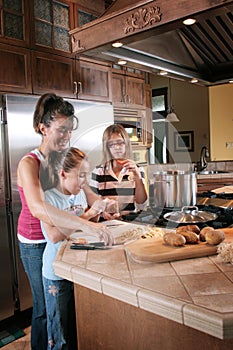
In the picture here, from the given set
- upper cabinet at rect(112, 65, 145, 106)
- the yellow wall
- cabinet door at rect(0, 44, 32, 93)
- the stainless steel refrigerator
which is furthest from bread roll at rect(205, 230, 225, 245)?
the yellow wall

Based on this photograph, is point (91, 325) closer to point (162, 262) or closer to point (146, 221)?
point (162, 262)

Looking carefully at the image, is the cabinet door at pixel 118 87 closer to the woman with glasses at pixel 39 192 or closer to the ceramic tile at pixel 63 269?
the woman with glasses at pixel 39 192

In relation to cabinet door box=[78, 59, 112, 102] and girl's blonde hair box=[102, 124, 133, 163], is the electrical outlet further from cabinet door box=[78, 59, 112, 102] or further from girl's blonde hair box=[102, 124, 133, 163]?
girl's blonde hair box=[102, 124, 133, 163]

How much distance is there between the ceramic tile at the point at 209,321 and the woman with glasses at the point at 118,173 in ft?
3.06

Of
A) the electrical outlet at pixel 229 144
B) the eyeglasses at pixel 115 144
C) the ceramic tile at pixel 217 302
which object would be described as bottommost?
the ceramic tile at pixel 217 302

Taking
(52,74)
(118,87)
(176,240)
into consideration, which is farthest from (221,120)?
(176,240)

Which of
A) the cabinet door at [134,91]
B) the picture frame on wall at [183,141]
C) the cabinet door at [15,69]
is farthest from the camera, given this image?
the picture frame on wall at [183,141]

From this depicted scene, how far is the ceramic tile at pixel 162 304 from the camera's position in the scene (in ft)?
2.69

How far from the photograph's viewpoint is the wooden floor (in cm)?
229

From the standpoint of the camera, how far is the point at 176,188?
165cm

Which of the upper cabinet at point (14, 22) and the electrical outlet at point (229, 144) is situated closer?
the upper cabinet at point (14, 22)

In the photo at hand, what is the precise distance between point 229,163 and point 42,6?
3.37 metres

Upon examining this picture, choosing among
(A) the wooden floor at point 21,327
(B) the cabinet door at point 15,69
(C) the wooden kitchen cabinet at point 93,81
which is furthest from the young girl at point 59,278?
(C) the wooden kitchen cabinet at point 93,81

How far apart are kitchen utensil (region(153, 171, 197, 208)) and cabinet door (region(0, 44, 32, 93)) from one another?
146 cm
